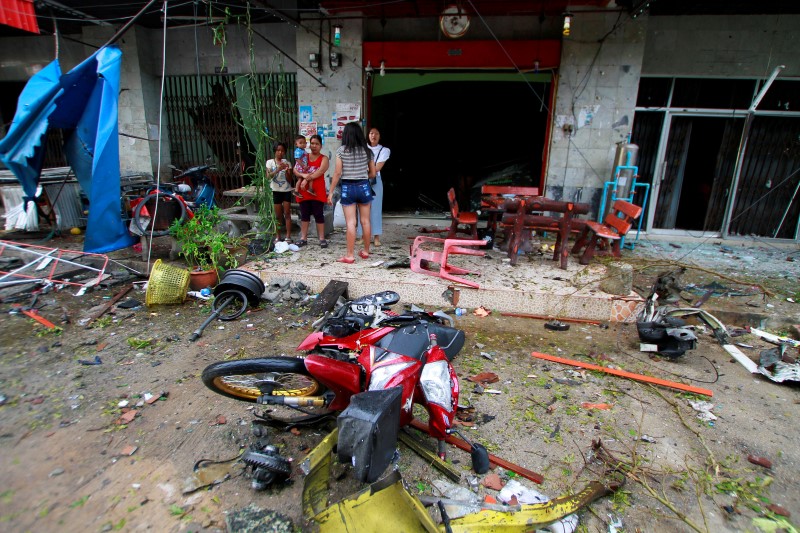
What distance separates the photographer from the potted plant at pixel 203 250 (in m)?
5.37

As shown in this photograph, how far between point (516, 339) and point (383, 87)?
19.7 feet

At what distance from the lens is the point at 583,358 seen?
409cm

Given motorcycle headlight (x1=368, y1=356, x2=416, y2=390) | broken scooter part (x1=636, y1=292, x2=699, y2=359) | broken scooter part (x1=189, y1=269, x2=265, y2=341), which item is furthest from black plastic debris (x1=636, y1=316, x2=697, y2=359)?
broken scooter part (x1=189, y1=269, x2=265, y2=341)

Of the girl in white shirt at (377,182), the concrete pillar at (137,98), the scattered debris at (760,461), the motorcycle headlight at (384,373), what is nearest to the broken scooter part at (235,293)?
the girl in white shirt at (377,182)

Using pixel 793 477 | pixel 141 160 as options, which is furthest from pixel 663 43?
pixel 141 160

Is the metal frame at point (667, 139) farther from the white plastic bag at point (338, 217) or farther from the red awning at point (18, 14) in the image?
the red awning at point (18, 14)

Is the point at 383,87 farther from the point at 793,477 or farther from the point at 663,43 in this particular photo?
the point at 793,477

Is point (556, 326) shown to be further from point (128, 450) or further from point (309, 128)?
point (309, 128)

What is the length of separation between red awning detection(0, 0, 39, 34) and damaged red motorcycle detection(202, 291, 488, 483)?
698cm

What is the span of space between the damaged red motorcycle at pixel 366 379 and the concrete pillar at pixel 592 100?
6.15 metres

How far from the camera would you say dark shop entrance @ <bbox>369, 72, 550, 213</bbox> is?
966 cm

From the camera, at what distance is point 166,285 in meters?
4.88

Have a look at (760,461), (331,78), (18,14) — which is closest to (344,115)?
(331,78)

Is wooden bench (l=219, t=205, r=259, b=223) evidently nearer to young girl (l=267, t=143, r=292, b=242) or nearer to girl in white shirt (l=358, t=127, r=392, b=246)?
young girl (l=267, t=143, r=292, b=242)
